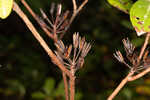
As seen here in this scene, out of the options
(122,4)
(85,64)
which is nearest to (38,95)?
(85,64)

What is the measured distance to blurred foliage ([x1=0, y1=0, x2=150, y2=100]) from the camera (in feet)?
6.15

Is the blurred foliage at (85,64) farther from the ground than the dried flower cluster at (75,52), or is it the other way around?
the blurred foliage at (85,64)

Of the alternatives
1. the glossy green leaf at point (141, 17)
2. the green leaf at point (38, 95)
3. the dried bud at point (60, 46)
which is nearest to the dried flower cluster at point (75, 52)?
the dried bud at point (60, 46)

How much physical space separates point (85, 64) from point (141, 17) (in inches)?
57.1

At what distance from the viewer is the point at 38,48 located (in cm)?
206

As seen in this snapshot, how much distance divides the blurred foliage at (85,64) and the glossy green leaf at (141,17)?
3.66 feet

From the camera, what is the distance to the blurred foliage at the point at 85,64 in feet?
6.15

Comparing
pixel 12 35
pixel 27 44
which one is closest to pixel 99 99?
pixel 27 44

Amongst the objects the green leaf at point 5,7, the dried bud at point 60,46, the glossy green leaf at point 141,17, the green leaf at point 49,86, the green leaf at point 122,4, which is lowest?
the glossy green leaf at point 141,17

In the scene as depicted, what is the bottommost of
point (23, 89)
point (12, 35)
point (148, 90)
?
point (148, 90)

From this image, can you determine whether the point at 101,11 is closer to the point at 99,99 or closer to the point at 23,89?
the point at 99,99

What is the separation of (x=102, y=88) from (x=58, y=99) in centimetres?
52

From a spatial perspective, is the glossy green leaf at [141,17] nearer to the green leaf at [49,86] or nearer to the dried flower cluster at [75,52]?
the dried flower cluster at [75,52]

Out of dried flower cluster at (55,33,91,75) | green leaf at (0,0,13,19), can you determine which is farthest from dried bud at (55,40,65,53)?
green leaf at (0,0,13,19)
